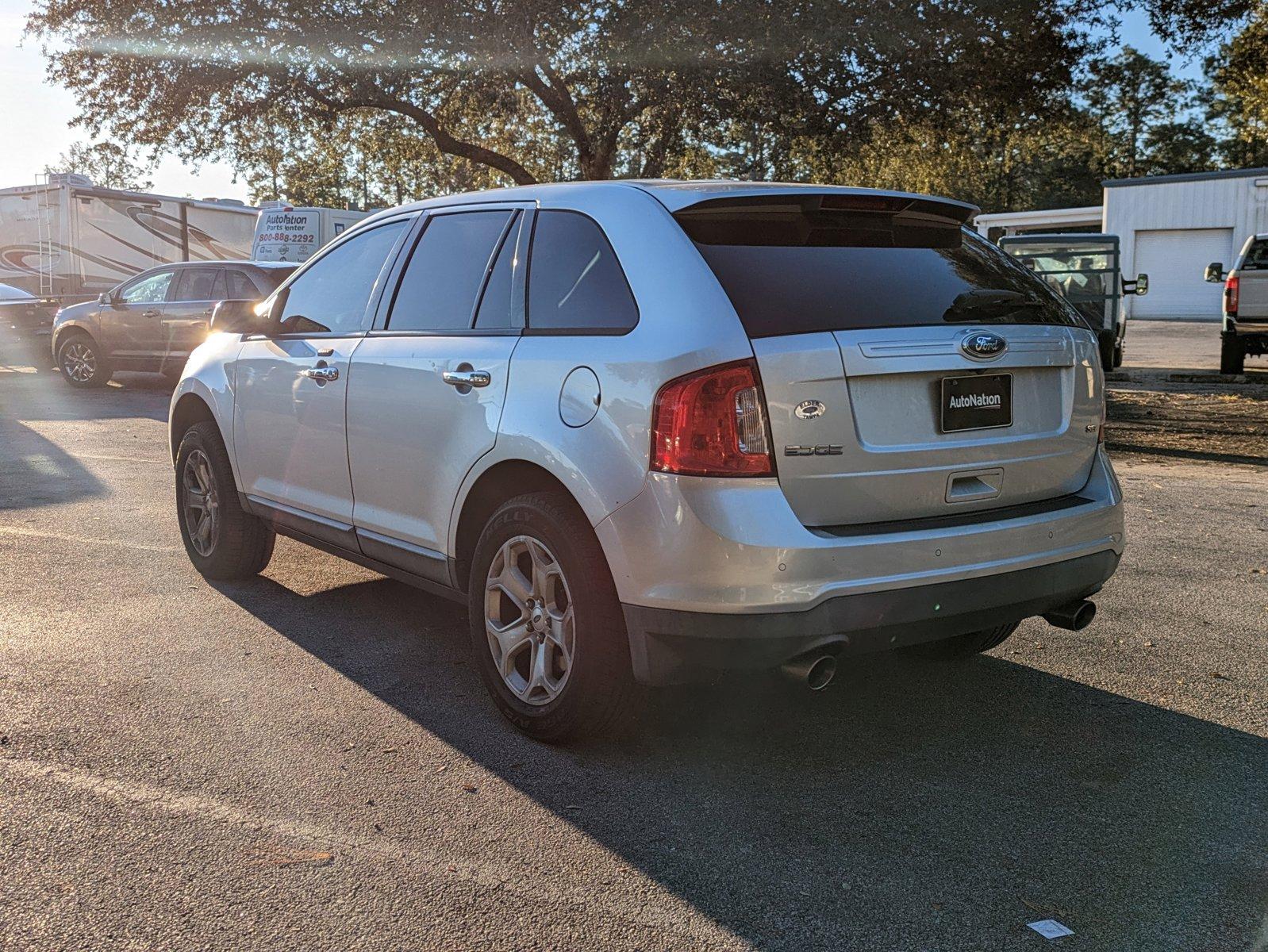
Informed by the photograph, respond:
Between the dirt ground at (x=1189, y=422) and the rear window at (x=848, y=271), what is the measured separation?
287 inches

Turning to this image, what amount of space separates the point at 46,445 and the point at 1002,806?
995 cm

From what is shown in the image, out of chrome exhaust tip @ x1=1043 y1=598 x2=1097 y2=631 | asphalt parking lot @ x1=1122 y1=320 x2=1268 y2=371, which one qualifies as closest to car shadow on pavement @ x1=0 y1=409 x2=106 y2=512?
chrome exhaust tip @ x1=1043 y1=598 x2=1097 y2=631

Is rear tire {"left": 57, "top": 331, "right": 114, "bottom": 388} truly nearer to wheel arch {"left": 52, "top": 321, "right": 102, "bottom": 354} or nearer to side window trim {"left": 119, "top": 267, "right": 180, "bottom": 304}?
wheel arch {"left": 52, "top": 321, "right": 102, "bottom": 354}

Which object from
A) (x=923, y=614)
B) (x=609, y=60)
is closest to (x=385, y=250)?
(x=923, y=614)

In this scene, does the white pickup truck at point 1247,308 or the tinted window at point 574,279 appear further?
the white pickup truck at point 1247,308

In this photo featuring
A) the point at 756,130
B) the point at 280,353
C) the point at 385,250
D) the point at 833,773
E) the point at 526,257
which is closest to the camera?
the point at 833,773

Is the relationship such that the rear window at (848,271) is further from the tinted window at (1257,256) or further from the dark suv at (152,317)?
the tinted window at (1257,256)

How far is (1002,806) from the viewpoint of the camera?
3594mm

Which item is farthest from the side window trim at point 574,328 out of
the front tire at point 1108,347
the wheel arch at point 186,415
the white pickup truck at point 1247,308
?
the white pickup truck at point 1247,308

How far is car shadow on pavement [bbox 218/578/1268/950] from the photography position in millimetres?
3010

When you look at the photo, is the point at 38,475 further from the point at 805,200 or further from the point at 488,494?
the point at 805,200

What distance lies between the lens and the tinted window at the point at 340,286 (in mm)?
5129

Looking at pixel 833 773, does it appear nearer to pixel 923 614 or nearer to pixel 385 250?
pixel 923 614

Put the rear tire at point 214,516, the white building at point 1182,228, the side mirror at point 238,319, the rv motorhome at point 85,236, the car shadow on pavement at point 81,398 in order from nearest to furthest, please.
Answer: the side mirror at point 238,319 < the rear tire at point 214,516 < the car shadow on pavement at point 81,398 < the rv motorhome at point 85,236 < the white building at point 1182,228
